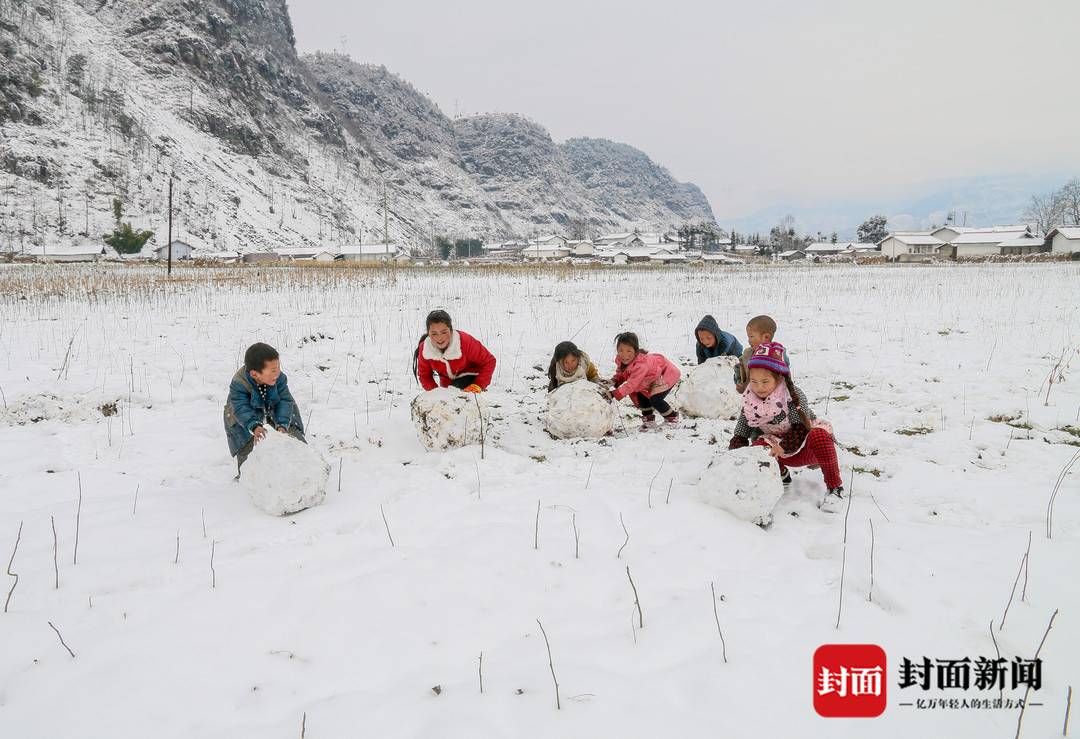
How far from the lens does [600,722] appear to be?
2.24 m

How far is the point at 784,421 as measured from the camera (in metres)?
4.46

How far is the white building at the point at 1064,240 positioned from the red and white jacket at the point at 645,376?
79.7 metres

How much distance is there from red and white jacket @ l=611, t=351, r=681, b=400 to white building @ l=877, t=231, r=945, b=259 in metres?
88.2

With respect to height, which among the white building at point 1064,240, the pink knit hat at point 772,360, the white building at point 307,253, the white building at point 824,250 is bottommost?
the pink knit hat at point 772,360

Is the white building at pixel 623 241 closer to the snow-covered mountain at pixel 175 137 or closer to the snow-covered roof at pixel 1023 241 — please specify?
the snow-covered mountain at pixel 175 137

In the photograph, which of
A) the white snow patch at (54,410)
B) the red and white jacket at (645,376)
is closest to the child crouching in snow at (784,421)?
the red and white jacket at (645,376)

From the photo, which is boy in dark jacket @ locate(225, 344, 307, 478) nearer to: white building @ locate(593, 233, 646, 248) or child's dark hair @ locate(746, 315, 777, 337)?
child's dark hair @ locate(746, 315, 777, 337)

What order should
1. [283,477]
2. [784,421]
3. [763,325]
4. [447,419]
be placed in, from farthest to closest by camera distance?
1. [763,325]
2. [447,419]
3. [784,421]
4. [283,477]

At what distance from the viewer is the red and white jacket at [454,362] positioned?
6023 mm

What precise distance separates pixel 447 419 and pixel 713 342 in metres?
3.85

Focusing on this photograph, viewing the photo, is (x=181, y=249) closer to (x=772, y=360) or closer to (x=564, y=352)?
(x=564, y=352)

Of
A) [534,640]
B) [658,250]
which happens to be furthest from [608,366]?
[658,250]

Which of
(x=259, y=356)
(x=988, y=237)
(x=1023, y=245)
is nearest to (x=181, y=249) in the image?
(x=259, y=356)

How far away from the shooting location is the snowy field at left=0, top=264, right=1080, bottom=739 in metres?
2.34
